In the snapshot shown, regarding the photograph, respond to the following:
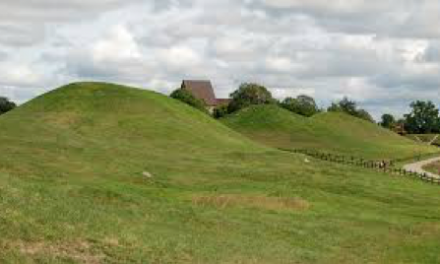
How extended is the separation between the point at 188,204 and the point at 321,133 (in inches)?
4399

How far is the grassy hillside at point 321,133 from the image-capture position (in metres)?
136

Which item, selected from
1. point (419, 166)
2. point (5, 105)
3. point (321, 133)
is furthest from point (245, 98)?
point (419, 166)

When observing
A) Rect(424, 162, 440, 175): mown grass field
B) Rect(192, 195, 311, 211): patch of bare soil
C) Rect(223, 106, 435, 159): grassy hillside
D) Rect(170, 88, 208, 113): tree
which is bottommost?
Rect(192, 195, 311, 211): patch of bare soil

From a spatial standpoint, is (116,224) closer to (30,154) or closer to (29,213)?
(29,213)

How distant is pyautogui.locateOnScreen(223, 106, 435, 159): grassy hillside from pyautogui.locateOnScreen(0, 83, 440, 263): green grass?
45561 millimetres

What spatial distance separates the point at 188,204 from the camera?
133 feet

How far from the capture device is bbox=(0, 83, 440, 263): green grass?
25.1 meters

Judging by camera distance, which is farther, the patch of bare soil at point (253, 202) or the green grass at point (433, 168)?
the green grass at point (433, 168)

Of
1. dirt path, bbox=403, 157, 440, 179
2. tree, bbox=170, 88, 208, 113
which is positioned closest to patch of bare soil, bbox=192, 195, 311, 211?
dirt path, bbox=403, 157, 440, 179

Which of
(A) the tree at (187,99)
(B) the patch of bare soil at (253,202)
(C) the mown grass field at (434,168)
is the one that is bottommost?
(B) the patch of bare soil at (253,202)

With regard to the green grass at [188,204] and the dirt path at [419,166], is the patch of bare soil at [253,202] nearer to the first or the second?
the green grass at [188,204]

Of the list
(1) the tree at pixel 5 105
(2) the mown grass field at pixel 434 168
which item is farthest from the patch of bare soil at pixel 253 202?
(1) the tree at pixel 5 105

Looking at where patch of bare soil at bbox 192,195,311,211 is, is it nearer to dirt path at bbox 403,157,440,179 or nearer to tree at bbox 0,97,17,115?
dirt path at bbox 403,157,440,179

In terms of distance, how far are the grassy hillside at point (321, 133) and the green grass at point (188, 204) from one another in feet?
149
